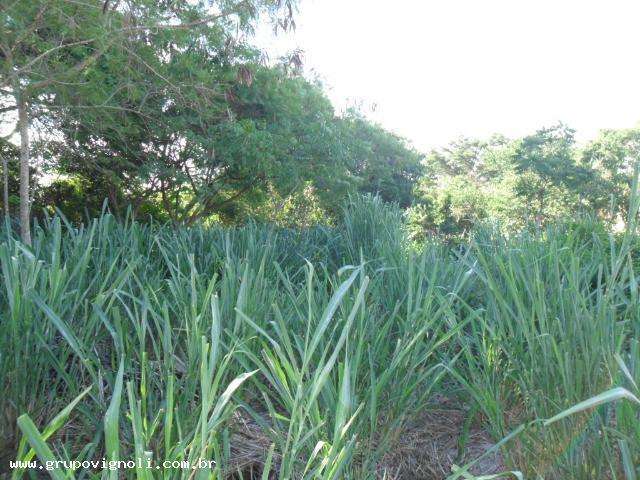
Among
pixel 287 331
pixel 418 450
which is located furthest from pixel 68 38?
pixel 418 450

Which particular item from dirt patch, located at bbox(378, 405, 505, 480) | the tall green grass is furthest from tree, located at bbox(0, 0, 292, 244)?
dirt patch, located at bbox(378, 405, 505, 480)

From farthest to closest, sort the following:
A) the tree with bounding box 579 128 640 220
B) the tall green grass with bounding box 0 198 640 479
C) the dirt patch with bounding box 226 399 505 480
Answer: the tree with bounding box 579 128 640 220 → the dirt patch with bounding box 226 399 505 480 → the tall green grass with bounding box 0 198 640 479

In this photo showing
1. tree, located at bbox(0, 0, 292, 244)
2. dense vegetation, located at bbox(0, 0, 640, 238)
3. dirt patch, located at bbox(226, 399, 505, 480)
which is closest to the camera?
dirt patch, located at bbox(226, 399, 505, 480)

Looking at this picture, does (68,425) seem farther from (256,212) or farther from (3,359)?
(256,212)

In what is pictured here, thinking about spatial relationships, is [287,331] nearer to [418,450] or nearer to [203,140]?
[418,450]

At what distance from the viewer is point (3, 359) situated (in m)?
1.35

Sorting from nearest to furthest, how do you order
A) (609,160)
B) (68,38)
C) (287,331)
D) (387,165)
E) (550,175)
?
(287,331) → (68,38) → (387,165) → (550,175) → (609,160)

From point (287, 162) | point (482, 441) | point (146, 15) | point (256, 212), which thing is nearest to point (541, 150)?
point (256, 212)

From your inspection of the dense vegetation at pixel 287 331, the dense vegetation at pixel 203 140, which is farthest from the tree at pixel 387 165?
the dense vegetation at pixel 287 331

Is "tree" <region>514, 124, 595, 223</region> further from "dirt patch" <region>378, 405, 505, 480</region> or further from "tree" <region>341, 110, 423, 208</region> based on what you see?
"dirt patch" <region>378, 405, 505, 480</region>

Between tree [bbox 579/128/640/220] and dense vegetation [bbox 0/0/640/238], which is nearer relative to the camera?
dense vegetation [bbox 0/0/640/238]

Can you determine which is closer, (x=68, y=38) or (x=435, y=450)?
(x=435, y=450)

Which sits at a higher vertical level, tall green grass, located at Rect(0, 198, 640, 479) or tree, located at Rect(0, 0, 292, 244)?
tree, located at Rect(0, 0, 292, 244)

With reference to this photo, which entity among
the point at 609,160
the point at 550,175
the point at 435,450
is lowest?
the point at 435,450
